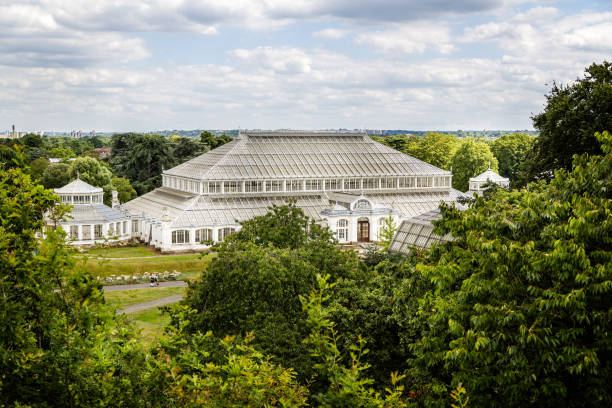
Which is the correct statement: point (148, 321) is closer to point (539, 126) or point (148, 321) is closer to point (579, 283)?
point (539, 126)

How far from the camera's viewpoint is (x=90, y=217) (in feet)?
237

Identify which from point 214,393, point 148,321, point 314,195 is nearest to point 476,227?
point 214,393

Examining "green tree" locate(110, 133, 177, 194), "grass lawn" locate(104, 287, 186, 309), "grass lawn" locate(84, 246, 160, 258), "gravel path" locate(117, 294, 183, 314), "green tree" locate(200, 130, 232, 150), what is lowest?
"gravel path" locate(117, 294, 183, 314)

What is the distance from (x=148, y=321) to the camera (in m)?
42.4

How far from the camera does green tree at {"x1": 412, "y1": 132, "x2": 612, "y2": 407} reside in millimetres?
14500

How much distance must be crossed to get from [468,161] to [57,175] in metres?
68.8

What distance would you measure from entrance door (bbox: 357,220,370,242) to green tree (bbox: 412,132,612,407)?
5723 cm

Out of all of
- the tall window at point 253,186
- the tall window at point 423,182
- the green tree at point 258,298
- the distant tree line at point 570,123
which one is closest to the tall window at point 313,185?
the tall window at point 253,186

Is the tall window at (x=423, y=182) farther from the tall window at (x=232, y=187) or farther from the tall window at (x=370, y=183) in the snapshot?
the tall window at (x=232, y=187)

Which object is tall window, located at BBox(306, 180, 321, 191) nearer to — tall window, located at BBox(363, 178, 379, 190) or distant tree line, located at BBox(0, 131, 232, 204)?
tall window, located at BBox(363, 178, 379, 190)

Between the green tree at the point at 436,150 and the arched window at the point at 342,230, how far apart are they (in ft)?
161

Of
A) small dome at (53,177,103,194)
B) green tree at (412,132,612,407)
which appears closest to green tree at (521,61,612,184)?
green tree at (412,132,612,407)

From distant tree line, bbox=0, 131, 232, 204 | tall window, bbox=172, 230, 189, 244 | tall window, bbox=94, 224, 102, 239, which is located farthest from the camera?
distant tree line, bbox=0, 131, 232, 204

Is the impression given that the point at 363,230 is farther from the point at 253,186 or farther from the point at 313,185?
the point at 253,186
